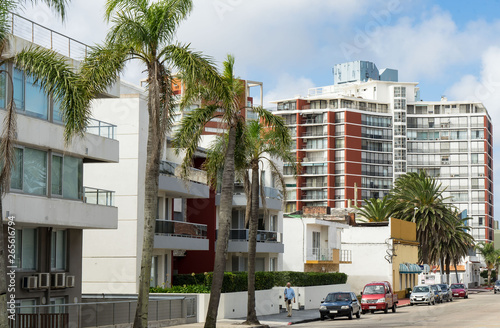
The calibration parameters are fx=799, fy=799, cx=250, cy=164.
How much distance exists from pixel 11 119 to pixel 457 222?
7892 centimetres

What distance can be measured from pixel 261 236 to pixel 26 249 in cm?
2545

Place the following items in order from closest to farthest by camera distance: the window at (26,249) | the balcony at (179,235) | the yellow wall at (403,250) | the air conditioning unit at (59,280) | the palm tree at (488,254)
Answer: the window at (26,249) < the air conditioning unit at (59,280) < the balcony at (179,235) < the yellow wall at (403,250) < the palm tree at (488,254)

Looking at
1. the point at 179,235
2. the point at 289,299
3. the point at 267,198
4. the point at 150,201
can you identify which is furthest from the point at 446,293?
the point at 150,201

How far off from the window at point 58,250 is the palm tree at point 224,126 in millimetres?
5386

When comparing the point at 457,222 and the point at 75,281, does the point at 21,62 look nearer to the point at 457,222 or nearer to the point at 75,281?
the point at 75,281

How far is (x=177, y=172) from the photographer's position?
43562mm

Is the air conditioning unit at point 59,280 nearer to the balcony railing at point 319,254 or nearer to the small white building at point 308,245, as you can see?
the small white building at point 308,245

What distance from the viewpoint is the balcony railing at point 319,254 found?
202ft

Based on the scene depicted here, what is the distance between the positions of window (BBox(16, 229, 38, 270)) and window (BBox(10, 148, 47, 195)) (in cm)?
192

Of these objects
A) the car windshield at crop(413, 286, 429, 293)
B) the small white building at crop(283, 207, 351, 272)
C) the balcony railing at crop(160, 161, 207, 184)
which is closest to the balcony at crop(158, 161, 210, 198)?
the balcony railing at crop(160, 161, 207, 184)

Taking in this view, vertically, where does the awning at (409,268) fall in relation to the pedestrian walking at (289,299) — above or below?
above

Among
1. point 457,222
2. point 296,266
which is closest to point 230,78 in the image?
point 296,266

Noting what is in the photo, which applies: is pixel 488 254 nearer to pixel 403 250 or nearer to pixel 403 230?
pixel 403 250

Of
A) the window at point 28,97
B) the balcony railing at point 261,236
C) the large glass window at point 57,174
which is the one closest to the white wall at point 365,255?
the balcony railing at point 261,236
